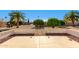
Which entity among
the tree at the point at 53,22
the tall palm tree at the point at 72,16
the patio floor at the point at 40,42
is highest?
the tall palm tree at the point at 72,16

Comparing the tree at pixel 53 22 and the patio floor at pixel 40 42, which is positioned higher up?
the tree at pixel 53 22

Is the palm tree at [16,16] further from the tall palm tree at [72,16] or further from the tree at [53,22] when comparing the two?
the tall palm tree at [72,16]

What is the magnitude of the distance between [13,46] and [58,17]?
2.74 feet

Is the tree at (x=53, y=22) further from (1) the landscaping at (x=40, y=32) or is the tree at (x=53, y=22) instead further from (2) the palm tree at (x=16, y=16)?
(2) the palm tree at (x=16, y=16)

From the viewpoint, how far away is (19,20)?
15.1ft

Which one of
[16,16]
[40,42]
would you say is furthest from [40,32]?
[16,16]

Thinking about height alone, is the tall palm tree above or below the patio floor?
above

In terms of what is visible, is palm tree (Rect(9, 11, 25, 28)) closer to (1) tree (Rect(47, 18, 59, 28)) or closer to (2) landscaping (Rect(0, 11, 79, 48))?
(2) landscaping (Rect(0, 11, 79, 48))

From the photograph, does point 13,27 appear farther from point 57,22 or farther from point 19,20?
point 57,22

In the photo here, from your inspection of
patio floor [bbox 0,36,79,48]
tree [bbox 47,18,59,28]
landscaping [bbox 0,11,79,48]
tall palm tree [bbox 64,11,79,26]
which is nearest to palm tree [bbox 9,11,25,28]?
landscaping [bbox 0,11,79,48]

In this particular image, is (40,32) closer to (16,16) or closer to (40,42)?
(40,42)

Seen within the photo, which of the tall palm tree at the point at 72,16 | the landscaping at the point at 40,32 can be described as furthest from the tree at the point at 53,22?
the tall palm tree at the point at 72,16
